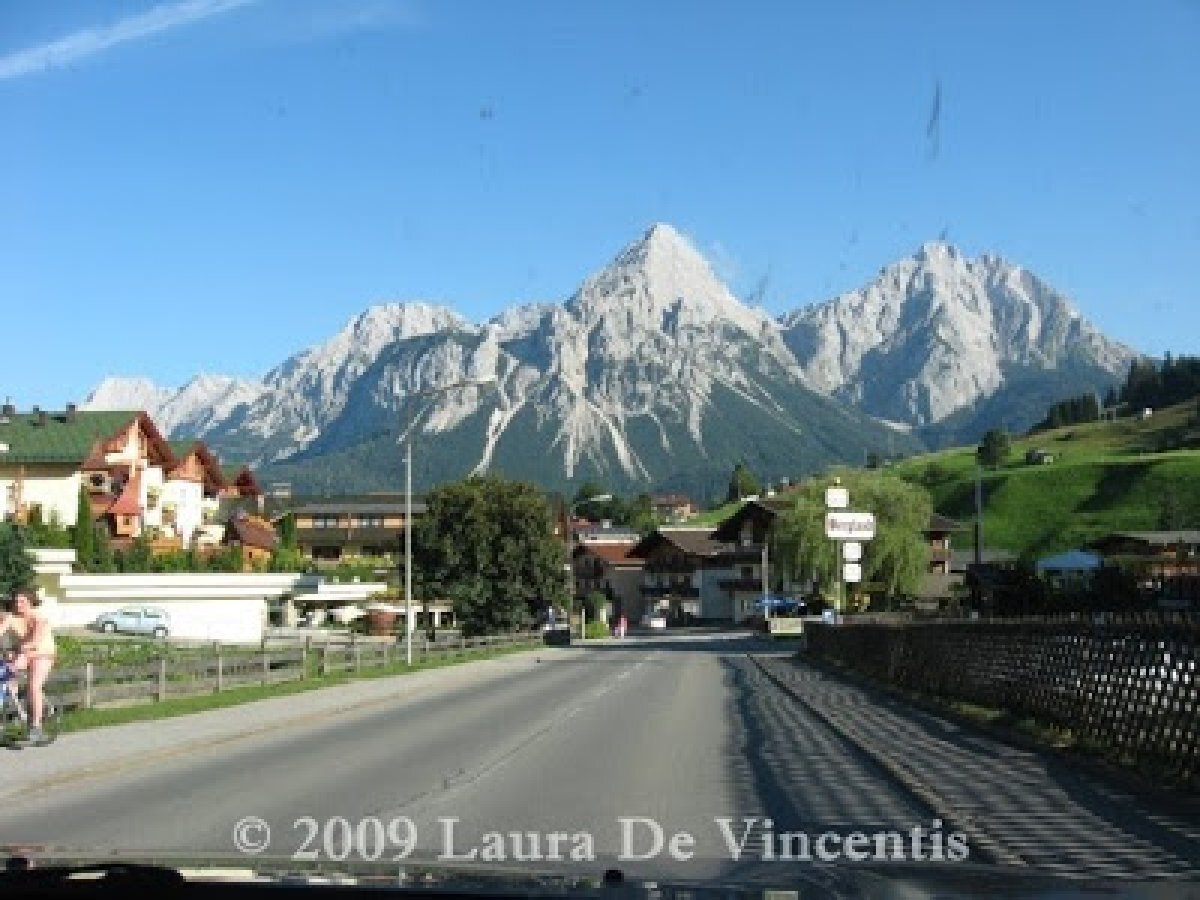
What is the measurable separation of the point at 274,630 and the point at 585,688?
173ft

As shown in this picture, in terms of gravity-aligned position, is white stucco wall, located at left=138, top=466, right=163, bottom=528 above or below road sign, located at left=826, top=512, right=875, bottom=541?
above

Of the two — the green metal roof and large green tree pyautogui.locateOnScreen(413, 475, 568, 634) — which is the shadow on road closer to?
large green tree pyautogui.locateOnScreen(413, 475, 568, 634)

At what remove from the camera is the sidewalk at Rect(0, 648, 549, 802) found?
16.4 meters

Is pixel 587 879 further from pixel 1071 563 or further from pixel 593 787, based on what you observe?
pixel 1071 563

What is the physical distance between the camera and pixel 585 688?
36062mm

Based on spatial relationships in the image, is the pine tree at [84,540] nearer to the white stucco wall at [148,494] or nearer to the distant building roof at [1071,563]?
the white stucco wall at [148,494]

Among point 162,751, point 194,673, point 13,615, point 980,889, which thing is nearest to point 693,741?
point 162,751

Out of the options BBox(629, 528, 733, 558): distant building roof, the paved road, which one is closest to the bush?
BBox(629, 528, 733, 558): distant building roof

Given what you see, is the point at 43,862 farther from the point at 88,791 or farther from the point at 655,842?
the point at 88,791

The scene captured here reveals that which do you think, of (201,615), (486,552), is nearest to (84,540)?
(201,615)

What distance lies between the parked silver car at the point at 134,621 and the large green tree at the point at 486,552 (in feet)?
41.2

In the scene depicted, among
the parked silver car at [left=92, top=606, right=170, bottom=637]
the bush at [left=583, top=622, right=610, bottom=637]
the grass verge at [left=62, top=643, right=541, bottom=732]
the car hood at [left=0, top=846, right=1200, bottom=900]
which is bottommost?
the bush at [left=583, top=622, right=610, bottom=637]

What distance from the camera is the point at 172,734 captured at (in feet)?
69.6

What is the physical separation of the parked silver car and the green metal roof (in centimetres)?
2486
